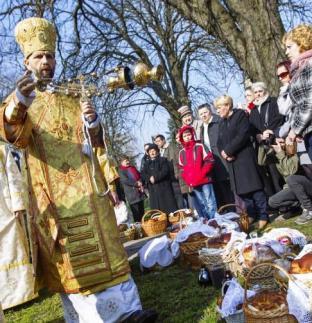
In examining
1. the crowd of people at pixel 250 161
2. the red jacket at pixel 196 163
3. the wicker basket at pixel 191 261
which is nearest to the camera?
the wicker basket at pixel 191 261

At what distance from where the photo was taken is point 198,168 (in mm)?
7160

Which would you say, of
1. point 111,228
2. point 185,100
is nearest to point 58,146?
point 111,228

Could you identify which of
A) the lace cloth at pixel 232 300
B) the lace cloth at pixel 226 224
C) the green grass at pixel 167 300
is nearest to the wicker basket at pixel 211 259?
the green grass at pixel 167 300

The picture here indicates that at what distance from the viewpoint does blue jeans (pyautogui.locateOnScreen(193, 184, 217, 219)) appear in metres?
7.23

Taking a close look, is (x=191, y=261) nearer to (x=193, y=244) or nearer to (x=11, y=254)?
(x=193, y=244)

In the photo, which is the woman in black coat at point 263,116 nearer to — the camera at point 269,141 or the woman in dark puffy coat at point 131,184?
the camera at point 269,141

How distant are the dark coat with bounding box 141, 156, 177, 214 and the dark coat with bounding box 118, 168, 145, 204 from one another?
127 centimetres

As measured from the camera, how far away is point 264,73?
8188mm

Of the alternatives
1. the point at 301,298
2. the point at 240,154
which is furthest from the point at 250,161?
the point at 301,298

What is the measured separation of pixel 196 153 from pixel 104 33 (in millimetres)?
11153

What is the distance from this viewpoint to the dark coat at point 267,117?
21.9 feet

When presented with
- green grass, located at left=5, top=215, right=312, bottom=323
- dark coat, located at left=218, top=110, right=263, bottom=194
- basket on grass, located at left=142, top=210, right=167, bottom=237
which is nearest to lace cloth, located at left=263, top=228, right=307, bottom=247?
green grass, located at left=5, top=215, right=312, bottom=323

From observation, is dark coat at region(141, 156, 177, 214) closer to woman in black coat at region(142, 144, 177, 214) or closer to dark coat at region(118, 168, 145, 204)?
woman in black coat at region(142, 144, 177, 214)

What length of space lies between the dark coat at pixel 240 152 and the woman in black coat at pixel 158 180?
2.24 meters
